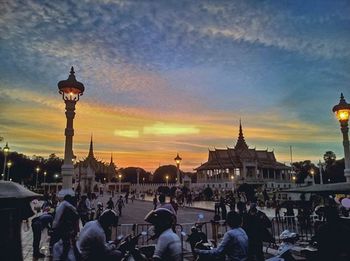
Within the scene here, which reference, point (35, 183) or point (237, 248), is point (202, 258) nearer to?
point (237, 248)

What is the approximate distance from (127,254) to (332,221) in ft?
12.4

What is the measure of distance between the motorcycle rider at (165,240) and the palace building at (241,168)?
204 feet

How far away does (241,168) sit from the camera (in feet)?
228

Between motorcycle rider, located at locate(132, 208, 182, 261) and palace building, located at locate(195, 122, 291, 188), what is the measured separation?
62203 millimetres

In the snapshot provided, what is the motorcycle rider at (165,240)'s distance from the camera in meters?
3.96

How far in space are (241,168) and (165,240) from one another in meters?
67.3

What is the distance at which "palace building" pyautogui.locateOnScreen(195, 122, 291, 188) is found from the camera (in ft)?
226

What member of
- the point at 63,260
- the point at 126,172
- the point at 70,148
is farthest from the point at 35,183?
the point at 63,260

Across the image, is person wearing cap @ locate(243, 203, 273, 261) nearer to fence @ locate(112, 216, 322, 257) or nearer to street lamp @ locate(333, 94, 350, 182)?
fence @ locate(112, 216, 322, 257)

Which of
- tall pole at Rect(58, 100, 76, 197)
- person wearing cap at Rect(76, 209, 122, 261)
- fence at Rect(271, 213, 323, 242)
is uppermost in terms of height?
tall pole at Rect(58, 100, 76, 197)

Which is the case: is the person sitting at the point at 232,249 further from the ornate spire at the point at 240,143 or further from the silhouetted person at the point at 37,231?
the ornate spire at the point at 240,143

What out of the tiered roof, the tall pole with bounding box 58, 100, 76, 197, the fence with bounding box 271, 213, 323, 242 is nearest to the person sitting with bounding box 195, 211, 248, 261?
the fence with bounding box 271, 213, 323, 242

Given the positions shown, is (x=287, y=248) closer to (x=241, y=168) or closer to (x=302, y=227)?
(x=302, y=227)

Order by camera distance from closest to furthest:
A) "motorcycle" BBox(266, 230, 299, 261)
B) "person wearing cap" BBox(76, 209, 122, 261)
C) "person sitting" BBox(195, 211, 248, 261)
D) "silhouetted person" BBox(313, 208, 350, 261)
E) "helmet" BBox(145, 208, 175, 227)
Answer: "helmet" BBox(145, 208, 175, 227)
"person wearing cap" BBox(76, 209, 122, 261)
"person sitting" BBox(195, 211, 248, 261)
"silhouetted person" BBox(313, 208, 350, 261)
"motorcycle" BBox(266, 230, 299, 261)
